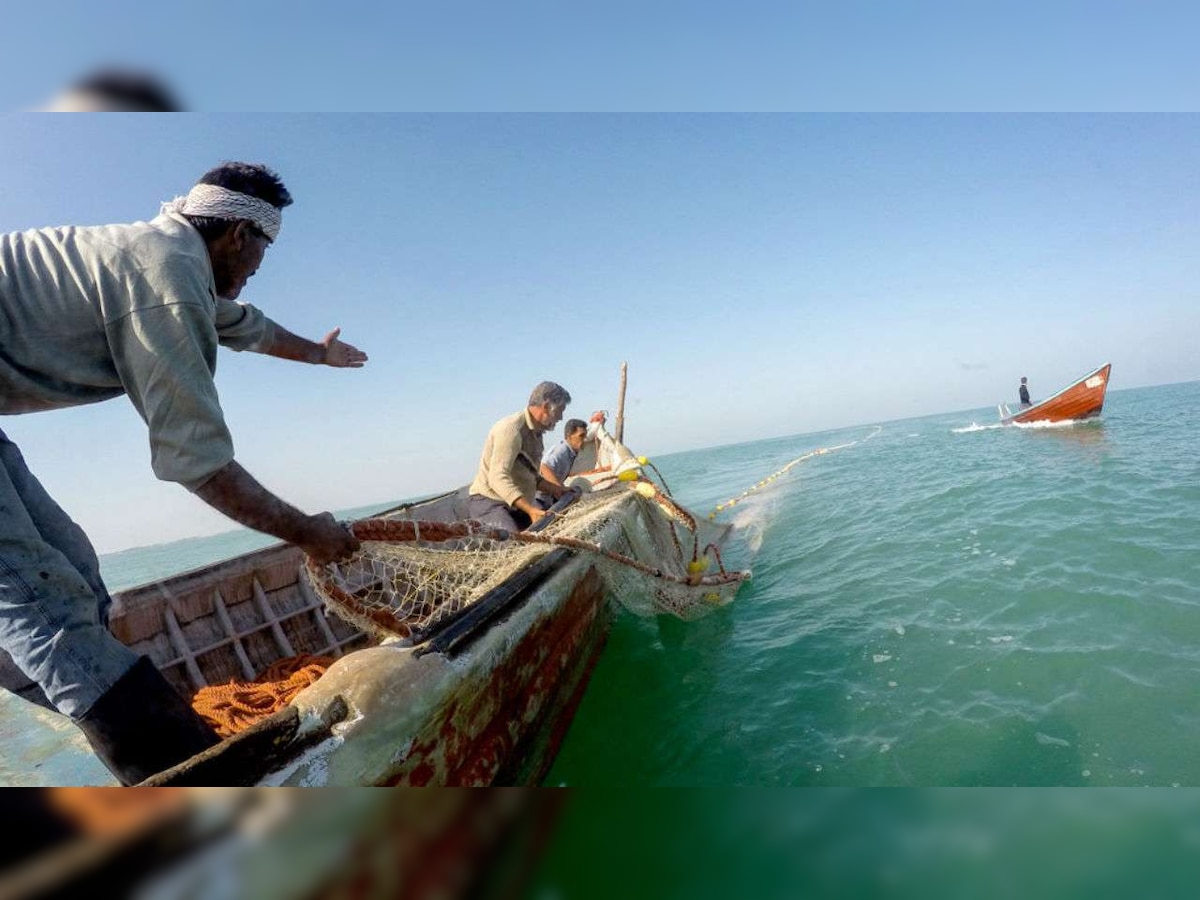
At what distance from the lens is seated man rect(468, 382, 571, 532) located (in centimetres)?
662

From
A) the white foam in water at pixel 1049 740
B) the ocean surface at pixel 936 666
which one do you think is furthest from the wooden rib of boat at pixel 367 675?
the white foam in water at pixel 1049 740

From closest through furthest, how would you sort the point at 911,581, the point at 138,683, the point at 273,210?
the point at 138,683 → the point at 273,210 → the point at 911,581

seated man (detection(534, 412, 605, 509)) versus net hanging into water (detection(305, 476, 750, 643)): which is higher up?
seated man (detection(534, 412, 605, 509))

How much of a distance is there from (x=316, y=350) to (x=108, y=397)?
1.23 m

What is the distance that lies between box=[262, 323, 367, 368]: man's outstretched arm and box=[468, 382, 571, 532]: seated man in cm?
344

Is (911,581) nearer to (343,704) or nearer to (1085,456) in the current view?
(343,704)

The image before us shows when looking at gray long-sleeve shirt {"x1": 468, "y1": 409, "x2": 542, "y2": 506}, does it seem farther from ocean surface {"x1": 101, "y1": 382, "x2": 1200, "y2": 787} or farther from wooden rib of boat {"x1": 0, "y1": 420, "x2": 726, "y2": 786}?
ocean surface {"x1": 101, "y1": 382, "x2": 1200, "y2": 787}

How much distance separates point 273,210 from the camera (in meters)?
2.09

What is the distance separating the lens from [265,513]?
1807 millimetres

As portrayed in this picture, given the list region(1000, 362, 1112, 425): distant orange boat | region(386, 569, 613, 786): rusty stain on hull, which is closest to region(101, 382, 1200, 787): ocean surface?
region(386, 569, 613, 786): rusty stain on hull

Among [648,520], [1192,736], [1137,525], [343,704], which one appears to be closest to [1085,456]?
[1137,525]

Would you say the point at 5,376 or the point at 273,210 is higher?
the point at 273,210

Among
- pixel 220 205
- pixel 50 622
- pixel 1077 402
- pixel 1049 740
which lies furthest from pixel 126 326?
pixel 1077 402

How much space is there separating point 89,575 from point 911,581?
7813 millimetres
